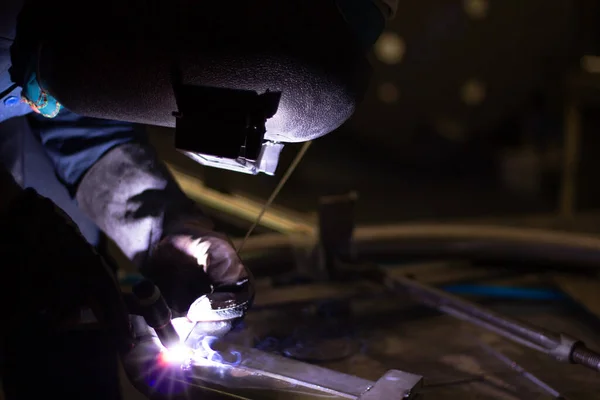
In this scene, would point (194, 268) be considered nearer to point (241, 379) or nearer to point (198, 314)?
point (198, 314)

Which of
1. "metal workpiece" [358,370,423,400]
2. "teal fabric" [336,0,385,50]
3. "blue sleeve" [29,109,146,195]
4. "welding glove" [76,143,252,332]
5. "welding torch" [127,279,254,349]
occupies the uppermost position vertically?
"teal fabric" [336,0,385,50]

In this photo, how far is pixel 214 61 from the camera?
2.47 ft

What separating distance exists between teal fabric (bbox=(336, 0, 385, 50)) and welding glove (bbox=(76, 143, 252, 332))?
425mm

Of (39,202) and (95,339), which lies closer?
(39,202)

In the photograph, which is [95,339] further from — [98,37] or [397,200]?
[397,200]

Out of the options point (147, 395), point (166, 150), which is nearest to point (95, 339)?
point (147, 395)

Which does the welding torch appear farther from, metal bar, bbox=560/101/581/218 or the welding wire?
metal bar, bbox=560/101/581/218

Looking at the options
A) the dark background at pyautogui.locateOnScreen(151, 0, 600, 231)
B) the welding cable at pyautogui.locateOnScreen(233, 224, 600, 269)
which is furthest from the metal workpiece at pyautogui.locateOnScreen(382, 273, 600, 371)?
the dark background at pyautogui.locateOnScreen(151, 0, 600, 231)

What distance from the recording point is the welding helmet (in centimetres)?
74

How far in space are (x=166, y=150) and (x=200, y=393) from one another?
3.48ft

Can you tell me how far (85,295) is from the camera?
787 millimetres

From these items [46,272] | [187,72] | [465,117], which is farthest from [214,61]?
[465,117]

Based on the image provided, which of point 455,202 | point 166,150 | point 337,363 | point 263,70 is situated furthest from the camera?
point 455,202

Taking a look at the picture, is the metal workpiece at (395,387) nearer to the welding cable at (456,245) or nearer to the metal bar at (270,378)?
the metal bar at (270,378)
